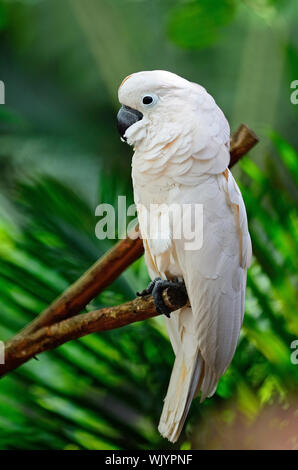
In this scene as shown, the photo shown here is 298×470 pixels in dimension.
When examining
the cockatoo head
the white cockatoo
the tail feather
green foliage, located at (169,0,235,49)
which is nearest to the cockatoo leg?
the white cockatoo

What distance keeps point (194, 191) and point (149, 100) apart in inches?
7.0

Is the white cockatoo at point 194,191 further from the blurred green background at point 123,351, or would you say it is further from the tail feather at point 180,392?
the blurred green background at point 123,351

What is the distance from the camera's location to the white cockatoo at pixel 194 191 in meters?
0.88

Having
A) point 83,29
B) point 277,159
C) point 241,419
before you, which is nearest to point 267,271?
point 241,419

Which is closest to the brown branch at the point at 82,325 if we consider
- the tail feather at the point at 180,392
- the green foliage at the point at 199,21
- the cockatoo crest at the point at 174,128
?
the tail feather at the point at 180,392

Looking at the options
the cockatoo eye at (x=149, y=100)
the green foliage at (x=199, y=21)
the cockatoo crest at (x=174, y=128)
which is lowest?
the cockatoo crest at (x=174, y=128)

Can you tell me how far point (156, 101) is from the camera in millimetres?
881

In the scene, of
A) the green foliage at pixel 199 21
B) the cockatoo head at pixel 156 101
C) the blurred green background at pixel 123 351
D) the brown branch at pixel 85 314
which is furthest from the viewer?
the green foliage at pixel 199 21

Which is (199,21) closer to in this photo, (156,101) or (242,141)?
(242,141)

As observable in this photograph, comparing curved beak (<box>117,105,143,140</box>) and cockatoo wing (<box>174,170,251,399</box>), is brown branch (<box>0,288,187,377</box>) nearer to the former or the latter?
cockatoo wing (<box>174,170,251,399</box>)

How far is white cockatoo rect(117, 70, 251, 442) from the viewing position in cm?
88

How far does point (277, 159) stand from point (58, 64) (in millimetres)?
1132

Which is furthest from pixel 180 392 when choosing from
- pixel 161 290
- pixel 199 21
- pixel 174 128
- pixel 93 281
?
pixel 199 21

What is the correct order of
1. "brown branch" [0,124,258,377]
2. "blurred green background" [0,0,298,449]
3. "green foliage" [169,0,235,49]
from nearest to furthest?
"brown branch" [0,124,258,377] < "blurred green background" [0,0,298,449] < "green foliage" [169,0,235,49]
